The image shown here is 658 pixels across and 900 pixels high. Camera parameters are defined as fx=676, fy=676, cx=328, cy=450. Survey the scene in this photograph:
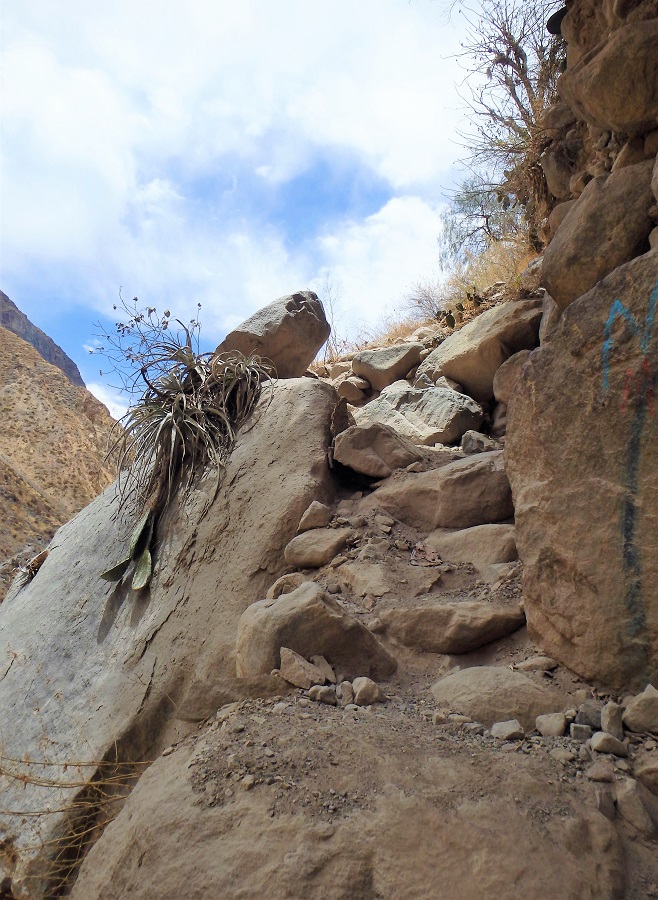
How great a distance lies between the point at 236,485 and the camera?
329 cm

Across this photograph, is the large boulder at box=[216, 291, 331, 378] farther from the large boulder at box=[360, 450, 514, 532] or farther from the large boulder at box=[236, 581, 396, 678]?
the large boulder at box=[236, 581, 396, 678]

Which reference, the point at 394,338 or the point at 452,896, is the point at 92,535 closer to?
the point at 452,896

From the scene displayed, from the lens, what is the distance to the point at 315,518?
2953 mm

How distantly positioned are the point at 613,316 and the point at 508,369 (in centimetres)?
192

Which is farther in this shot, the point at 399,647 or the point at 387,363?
the point at 387,363

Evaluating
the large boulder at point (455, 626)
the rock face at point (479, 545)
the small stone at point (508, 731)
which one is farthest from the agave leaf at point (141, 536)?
the small stone at point (508, 731)

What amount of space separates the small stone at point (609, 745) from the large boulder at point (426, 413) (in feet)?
7.90

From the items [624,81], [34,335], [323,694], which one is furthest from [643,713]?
[34,335]

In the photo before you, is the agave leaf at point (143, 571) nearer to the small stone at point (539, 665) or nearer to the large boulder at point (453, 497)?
the large boulder at point (453, 497)

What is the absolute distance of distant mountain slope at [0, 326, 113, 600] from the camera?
5.86m

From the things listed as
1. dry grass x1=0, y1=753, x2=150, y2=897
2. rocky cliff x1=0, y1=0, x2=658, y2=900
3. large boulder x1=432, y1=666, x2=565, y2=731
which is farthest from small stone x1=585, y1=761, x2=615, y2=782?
dry grass x1=0, y1=753, x2=150, y2=897

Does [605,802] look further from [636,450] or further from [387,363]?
[387,363]

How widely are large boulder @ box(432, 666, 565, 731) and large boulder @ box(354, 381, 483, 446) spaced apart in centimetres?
206

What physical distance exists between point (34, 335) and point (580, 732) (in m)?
14.1
